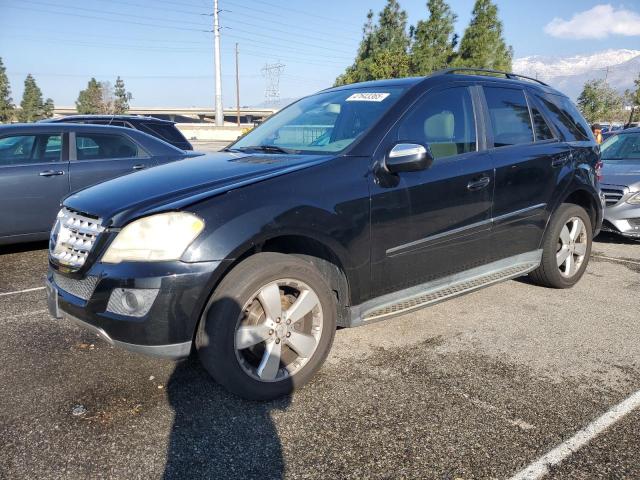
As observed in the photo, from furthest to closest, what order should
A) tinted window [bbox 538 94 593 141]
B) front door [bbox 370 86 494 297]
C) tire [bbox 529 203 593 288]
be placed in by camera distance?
tinted window [bbox 538 94 593 141] → tire [bbox 529 203 593 288] → front door [bbox 370 86 494 297]

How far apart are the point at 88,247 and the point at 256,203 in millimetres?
891

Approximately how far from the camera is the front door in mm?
3098

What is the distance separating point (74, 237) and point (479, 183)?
102 inches

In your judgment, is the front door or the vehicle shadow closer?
the vehicle shadow

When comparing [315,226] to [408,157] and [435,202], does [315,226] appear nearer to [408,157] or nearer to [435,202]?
[408,157]

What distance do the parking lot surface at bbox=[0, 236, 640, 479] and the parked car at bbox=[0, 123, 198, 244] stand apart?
2077 millimetres

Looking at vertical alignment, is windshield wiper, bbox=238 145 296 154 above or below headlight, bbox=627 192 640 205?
above

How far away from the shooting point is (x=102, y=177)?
6.11 meters

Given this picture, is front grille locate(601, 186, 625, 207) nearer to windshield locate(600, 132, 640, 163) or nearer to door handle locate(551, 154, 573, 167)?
windshield locate(600, 132, 640, 163)

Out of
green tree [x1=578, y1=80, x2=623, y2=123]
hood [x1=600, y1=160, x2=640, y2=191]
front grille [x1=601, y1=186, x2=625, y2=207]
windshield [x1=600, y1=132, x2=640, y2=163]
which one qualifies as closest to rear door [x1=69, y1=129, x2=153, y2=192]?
front grille [x1=601, y1=186, x2=625, y2=207]

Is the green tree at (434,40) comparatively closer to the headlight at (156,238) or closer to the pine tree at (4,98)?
the headlight at (156,238)

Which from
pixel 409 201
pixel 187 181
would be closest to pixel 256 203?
pixel 187 181

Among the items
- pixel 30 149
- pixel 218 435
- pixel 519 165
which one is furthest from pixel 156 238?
pixel 30 149

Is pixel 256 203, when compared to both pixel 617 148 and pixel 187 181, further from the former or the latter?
pixel 617 148
